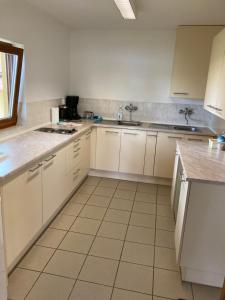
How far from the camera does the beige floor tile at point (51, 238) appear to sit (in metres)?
2.40

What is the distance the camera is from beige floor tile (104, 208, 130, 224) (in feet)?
9.44

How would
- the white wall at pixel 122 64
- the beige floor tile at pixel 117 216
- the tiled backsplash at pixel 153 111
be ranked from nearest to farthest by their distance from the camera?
the beige floor tile at pixel 117 216
the white wall at pixel 122 64
the tiled backsplash at pixel 153 111

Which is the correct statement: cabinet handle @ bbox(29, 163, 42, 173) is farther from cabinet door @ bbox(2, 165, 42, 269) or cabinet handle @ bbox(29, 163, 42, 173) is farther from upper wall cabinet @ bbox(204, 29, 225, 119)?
upper wall cabinet @ bbox(204, 29, 225, 119)

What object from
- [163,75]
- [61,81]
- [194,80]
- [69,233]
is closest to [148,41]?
[163,75]

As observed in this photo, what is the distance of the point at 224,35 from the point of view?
2.66 meters

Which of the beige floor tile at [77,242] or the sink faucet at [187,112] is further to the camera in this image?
the sink faucet at [187,112]

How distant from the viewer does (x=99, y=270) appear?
6.91ft

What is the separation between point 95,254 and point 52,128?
177cm

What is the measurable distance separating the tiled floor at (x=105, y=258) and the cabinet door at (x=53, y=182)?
0.22 metres

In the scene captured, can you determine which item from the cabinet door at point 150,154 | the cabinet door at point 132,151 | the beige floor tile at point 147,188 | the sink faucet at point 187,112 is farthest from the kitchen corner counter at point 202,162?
the sink faucet at point 187,112

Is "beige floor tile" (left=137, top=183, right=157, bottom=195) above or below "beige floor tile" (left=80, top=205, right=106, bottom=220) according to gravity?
above

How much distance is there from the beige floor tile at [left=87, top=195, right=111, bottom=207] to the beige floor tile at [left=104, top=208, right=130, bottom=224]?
6.7 inches

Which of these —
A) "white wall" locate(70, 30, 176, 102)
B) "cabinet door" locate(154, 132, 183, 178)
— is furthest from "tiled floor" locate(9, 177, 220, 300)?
"white wall" locate(70, 30, 176, 102)

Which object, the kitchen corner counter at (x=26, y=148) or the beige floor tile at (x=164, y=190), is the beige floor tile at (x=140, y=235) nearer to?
the beige floor tile at (x=164, y=190)
